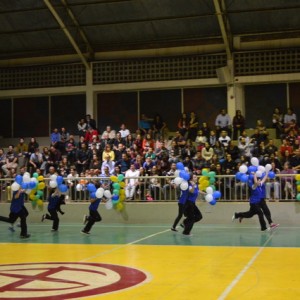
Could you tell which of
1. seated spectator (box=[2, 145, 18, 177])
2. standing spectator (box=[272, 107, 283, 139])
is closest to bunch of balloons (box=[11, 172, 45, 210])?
seated spectator (box=[2, 145, 18, 177])

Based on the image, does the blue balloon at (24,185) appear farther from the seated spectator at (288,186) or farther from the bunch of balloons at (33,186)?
the seated spectator at (288,186)

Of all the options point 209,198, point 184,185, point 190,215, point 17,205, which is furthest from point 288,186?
point 17,205

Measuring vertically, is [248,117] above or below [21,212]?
above

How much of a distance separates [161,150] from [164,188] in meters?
2.90

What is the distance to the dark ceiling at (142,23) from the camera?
930 inches

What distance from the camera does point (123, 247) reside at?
12781 millimetres

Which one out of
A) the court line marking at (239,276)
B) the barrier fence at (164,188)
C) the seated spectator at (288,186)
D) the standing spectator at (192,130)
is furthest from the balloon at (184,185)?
the standing spectator at (192,130)

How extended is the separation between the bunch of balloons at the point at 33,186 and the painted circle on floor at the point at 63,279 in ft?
18.0

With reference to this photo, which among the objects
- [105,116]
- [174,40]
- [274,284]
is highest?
[174,40]

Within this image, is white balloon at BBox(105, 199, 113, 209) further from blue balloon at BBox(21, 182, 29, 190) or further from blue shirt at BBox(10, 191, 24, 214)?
blue shirt at BBox(10, 191, 24, 214)

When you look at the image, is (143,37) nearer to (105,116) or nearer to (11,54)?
(105,116)

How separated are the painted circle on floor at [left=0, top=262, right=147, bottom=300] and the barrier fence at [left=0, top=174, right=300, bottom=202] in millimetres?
8754

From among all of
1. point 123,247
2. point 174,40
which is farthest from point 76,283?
point 174,40

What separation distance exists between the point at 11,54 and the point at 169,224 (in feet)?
48.4
